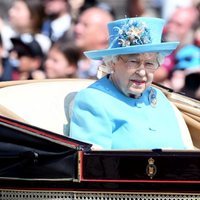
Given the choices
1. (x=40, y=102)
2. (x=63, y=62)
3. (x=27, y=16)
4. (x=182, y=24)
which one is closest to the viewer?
(x=40, y=102)

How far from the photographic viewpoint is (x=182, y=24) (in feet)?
26.8

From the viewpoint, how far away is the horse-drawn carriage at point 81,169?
4078 millimetres

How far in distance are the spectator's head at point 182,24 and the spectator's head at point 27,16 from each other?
3.99ft

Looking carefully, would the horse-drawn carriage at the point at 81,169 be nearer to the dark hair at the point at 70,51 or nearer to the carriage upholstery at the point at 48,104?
the carriage upholstery at the point at 48,104

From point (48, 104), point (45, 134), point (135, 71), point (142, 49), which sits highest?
point (142, 49)

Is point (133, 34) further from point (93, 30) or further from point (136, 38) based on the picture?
point (93, 30)

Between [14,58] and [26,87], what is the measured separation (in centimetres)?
357

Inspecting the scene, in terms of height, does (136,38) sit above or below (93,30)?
below

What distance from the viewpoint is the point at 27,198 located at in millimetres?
4238

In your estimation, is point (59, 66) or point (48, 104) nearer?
point (48, 104)

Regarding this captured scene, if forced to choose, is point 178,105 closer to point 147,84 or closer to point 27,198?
point 147,84

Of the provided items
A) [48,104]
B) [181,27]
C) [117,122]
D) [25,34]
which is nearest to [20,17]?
[25,34]

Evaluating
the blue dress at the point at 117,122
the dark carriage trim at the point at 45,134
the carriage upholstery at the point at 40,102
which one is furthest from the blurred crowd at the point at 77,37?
the dark carriage trim at the point at 45,134

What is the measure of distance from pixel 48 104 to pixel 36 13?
3991mm
